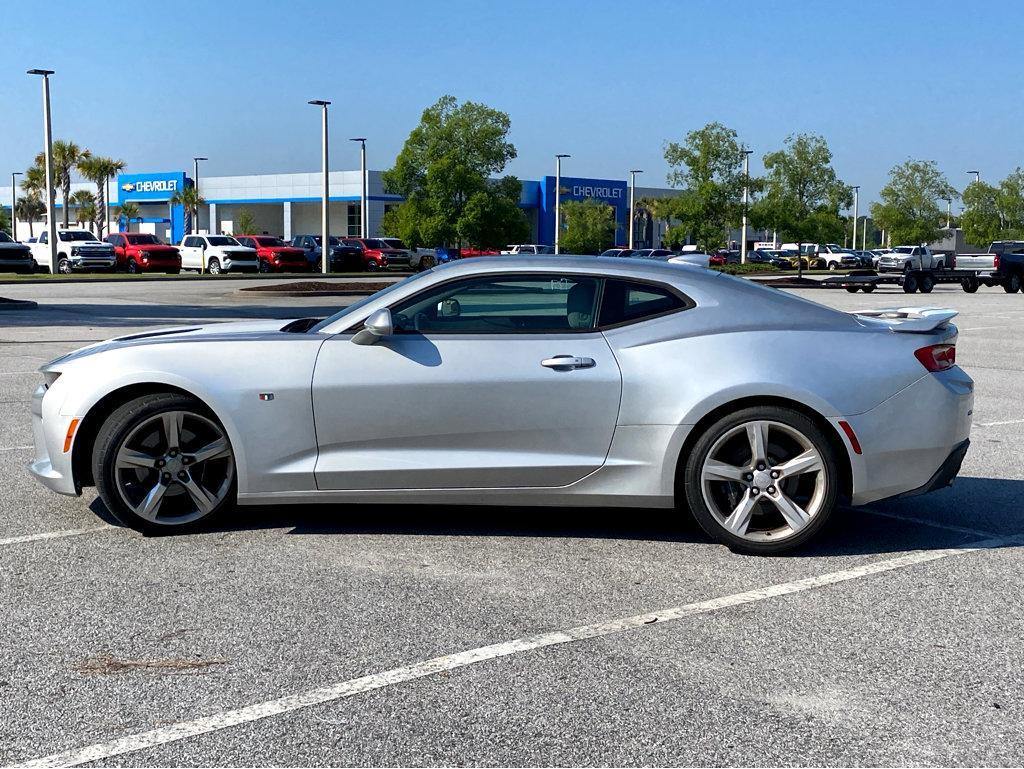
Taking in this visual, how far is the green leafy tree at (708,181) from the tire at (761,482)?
152 ft

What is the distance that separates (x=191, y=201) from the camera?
93688mm

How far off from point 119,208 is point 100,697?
107 m

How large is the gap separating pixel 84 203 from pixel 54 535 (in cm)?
11263

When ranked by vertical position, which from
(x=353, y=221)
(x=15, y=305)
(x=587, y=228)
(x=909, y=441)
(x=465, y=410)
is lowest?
(x=15, y=305)

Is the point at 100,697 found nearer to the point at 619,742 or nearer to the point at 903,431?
the point at 619,742

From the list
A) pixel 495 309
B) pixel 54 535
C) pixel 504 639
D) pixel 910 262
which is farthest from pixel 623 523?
pixel 910 262

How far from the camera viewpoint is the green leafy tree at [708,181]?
51.0m

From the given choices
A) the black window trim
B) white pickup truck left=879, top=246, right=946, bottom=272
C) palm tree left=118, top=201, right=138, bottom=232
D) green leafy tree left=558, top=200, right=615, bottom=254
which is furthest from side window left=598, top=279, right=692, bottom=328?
palm tree left=118, top=201, right=138, bottom=232

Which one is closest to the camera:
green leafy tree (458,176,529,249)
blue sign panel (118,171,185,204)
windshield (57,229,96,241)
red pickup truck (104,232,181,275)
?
green leafy tree (458,176,529,249)

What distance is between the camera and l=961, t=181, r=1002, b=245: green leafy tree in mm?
81625

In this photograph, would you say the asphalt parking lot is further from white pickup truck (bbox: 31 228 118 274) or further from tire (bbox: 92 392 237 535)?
white pickup truck (bbox: 31 228 118 274)

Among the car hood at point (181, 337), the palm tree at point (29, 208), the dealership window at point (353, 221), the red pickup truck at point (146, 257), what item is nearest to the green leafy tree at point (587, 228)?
the dealership window at point (353, 221)

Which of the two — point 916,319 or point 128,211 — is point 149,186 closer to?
point 128,211

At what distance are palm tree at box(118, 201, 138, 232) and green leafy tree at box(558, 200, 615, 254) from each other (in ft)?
135
